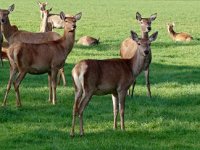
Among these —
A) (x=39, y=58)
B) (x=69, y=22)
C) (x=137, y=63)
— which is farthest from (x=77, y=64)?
(x=69, y=22)

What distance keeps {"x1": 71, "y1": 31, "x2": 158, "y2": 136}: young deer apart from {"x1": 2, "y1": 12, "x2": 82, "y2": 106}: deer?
2.56 meters

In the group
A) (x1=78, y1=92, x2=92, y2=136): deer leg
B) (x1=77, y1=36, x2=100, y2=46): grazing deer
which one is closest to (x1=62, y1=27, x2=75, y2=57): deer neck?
(x1=78, y1=92, x2=92, y2=136): deer leg

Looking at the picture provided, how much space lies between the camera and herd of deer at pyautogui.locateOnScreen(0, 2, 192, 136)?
9852 mm

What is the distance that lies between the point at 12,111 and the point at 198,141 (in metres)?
3.97

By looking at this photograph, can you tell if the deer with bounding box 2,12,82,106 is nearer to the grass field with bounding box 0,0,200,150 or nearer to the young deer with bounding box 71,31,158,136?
the grass field with bounding box 0,0,200,150

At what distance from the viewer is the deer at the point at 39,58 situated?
12.4 metres

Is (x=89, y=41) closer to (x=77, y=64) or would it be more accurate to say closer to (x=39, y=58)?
(x=39, y=58)

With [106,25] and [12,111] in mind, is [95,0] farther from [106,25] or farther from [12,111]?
[12,111]

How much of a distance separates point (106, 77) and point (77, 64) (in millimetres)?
568

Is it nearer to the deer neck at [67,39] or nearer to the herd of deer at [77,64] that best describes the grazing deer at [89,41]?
the herd of deer at [77,64]

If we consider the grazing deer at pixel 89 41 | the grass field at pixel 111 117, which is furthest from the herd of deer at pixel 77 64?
the grazing deer at pixel 89 41

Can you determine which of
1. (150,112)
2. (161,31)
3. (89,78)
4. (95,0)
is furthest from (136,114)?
(95,0)

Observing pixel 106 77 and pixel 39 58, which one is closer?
pixel 106 77

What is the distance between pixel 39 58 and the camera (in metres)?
12.6
